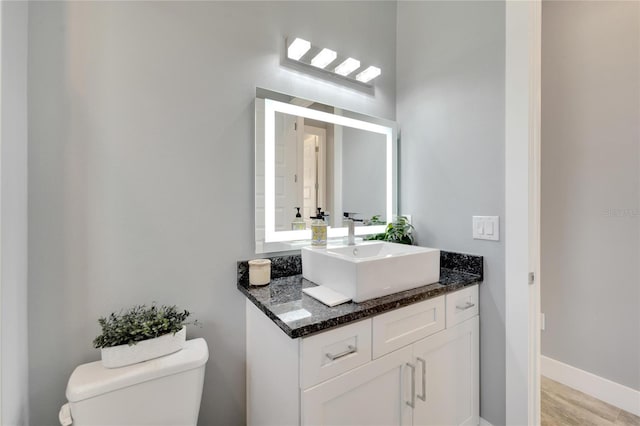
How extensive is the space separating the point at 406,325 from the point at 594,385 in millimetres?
1636

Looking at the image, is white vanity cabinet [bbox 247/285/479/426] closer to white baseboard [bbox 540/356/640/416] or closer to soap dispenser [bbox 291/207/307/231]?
soap dispenser [bbox 291/207/307/231]

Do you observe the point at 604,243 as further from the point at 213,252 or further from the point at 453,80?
the point at 213,252

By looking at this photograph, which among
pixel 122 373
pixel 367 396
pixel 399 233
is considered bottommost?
pixel 367 396

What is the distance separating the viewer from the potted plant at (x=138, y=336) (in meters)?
0.88

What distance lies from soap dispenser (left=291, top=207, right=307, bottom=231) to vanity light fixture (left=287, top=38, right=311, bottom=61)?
2.55 ft

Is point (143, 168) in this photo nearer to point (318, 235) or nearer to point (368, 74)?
point (318, 235)

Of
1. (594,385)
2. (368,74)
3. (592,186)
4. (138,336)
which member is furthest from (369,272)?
(594,385)

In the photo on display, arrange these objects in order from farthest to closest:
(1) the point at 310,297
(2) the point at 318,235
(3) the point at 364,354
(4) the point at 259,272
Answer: (2) the point at 318,235 → (4) the point at 259,272 → (1) the point at 310,297 → (3) the point at 364,354

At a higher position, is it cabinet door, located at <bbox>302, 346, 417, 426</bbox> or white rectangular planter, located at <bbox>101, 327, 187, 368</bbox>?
white rectangular planter, located at <bbox>101, 327, 187, 368</bbox>

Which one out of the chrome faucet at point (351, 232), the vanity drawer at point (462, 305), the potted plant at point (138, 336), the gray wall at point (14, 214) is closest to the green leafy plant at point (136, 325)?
the potted plant at point (138, 336)

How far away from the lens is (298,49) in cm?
139

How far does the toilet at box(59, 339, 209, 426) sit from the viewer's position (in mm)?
822

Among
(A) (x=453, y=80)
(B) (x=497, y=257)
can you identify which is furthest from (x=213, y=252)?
(A) (x=453, y=80)

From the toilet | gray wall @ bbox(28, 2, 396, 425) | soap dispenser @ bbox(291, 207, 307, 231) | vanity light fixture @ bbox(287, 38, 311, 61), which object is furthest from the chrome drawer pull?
vanity light fixture @ bbox(287, 38, 311, 61)
